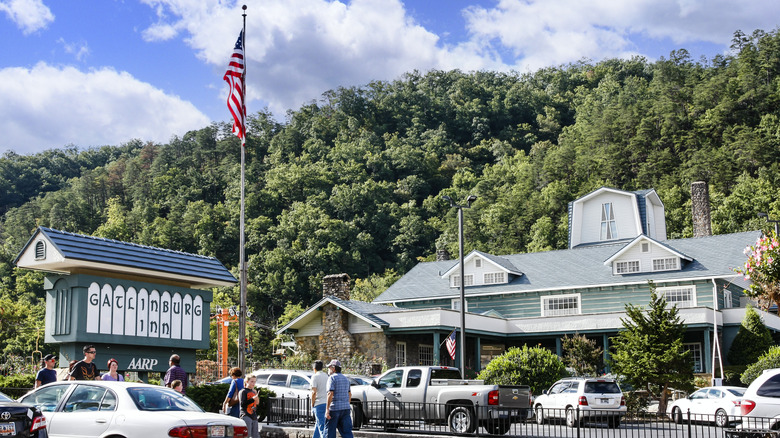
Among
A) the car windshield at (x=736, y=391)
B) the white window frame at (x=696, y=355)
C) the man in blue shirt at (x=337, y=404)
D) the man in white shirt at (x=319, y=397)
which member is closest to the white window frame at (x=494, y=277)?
the white window frame at (x=696, y=355)

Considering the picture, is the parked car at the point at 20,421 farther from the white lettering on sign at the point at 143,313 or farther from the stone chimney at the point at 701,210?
the stone chimney at the point at 701,210

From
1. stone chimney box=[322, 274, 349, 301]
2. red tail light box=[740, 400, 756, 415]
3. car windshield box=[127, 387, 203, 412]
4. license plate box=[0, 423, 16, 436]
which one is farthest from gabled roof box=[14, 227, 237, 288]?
stone chimney box=[322, 274, 349, 301]

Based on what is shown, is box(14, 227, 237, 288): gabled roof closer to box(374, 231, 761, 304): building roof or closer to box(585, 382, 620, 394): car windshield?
box(585, 382, 620, 394): car windshield

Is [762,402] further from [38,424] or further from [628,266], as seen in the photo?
[628,266]

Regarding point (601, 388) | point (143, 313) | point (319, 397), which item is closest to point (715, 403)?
point (601, 388)

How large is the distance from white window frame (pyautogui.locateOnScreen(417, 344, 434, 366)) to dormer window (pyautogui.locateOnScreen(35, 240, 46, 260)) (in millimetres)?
24772

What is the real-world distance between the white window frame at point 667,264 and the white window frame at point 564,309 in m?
4.17

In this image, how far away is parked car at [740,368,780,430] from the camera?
16062 mm

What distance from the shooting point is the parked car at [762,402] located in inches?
632

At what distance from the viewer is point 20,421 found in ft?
37.5

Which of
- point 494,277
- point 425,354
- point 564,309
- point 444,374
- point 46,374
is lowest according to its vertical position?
point 444,374

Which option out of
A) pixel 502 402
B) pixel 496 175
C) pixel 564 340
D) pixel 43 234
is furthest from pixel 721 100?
pixel 43 234

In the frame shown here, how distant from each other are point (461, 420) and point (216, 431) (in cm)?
891

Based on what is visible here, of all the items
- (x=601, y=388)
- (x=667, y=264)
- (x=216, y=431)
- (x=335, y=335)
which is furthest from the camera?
(x=667, y=264)
